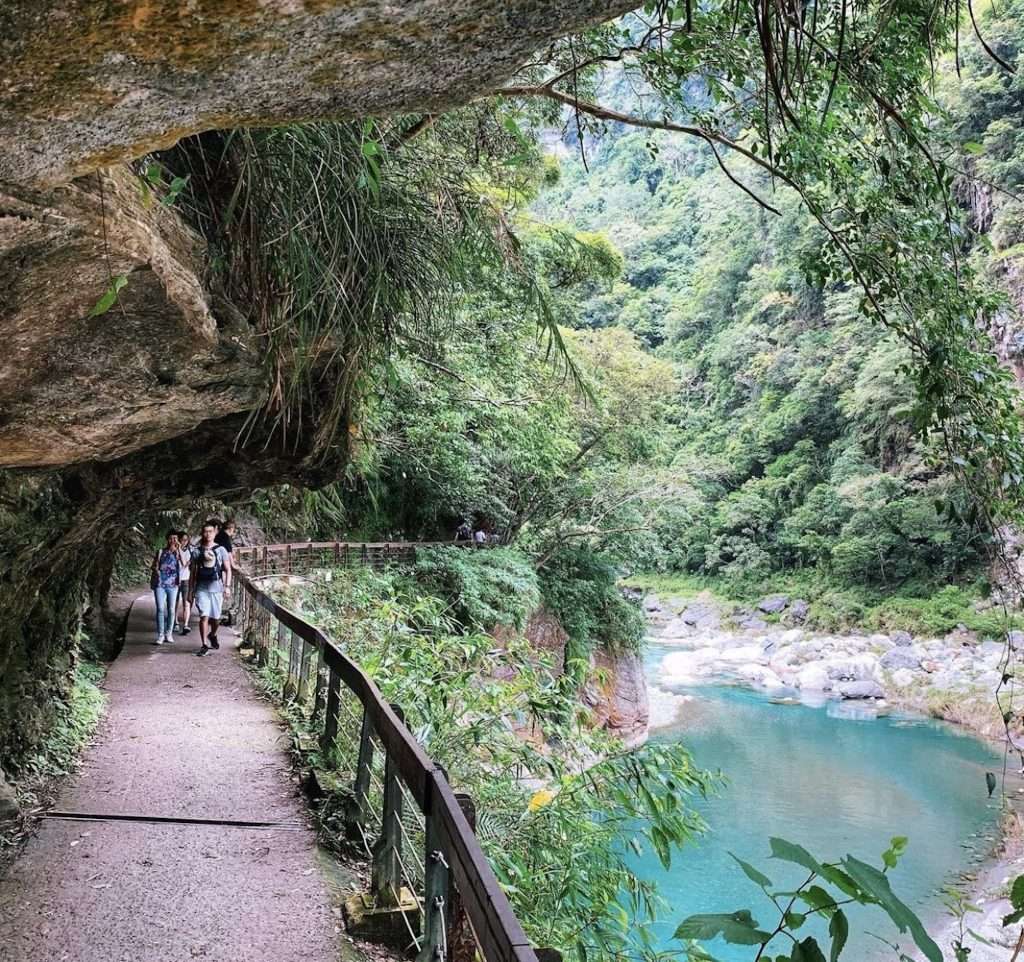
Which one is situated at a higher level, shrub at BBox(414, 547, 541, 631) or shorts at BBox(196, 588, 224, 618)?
shorts at BBox(196, 588, 224, 618)

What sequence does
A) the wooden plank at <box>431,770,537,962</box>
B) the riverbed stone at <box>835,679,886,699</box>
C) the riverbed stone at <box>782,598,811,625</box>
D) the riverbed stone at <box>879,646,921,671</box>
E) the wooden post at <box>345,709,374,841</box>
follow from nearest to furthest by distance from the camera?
the wooden plank at <box>431,770,537,962</box> → the wooden post at <box>345,709,374,841</box> → the riverbed stone at <box>835,679,886,699</box> → the riverbed stone at <box>879,646,921,671</box> → the riverbed stone at <box>782,598,811,625</box>

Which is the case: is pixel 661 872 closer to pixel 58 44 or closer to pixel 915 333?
pixel 915 333

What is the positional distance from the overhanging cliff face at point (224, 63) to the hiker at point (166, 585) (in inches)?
357

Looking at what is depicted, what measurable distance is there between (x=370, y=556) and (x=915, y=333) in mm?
15754

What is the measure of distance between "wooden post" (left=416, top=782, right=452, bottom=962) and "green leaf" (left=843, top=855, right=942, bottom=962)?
4.94 ft

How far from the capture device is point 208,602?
1011 cm

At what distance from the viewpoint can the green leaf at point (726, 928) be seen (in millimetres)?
1472

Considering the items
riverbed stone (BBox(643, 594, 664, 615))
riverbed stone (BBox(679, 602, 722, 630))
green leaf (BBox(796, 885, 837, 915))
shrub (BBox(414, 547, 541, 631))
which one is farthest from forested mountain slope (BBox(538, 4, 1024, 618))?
green leaf (BBox(796, 885, 837, 915))

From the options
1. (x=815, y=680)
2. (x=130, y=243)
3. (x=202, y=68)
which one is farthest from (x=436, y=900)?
(x=815, y=680)

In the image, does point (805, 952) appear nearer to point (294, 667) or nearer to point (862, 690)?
point (294, 667)

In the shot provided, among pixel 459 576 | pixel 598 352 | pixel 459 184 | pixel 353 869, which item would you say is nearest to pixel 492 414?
pixel 459 576

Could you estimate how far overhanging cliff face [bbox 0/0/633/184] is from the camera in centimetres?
144

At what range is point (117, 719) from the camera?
23.7 ft

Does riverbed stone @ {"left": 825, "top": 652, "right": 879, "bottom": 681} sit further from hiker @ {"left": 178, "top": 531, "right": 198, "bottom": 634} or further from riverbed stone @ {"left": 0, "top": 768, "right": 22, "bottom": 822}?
riverbed stone @ {"left": 0, "top": 768, "right": 22, "bottom": 822}
